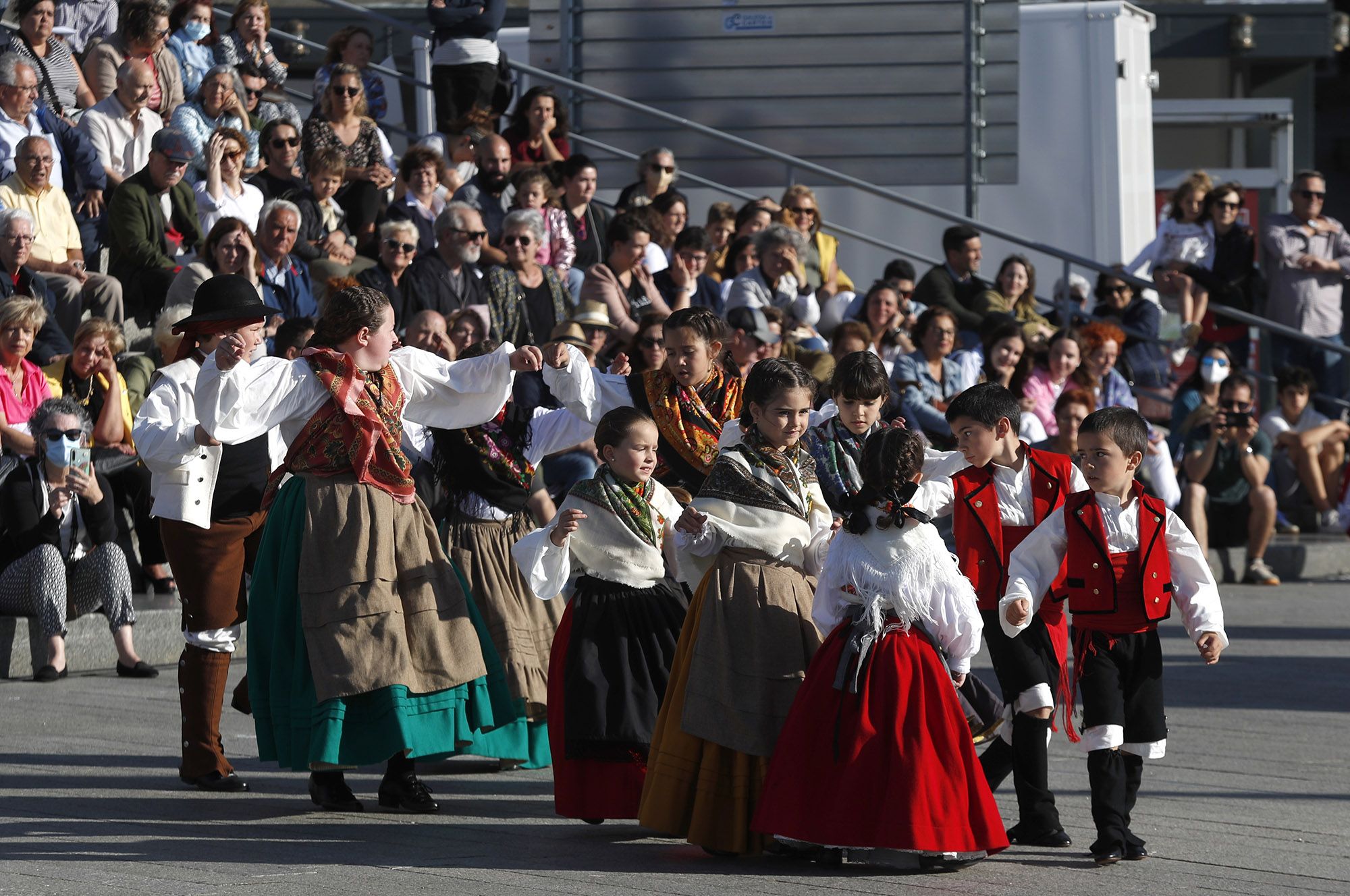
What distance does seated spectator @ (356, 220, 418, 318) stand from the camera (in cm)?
1096

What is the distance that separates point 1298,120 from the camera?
24.6 m

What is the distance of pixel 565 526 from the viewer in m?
6.25

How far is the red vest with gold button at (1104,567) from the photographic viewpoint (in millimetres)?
5918

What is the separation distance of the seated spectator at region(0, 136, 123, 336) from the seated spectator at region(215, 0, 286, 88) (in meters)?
2.62

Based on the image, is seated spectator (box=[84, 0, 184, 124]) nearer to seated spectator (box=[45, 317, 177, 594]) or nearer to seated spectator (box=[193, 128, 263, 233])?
seated spectator (box=[193, 128, 263, 233])

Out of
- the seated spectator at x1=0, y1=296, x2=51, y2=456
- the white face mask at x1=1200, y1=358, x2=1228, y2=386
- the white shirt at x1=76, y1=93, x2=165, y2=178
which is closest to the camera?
the seated spectator at x1=0, y1=296, x2=51, y2=456

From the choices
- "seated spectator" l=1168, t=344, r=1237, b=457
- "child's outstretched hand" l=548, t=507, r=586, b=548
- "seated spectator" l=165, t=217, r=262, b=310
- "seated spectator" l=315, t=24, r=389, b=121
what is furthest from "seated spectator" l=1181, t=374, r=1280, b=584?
"child's outstretched hand" l=548, t=507, r=586, b=548

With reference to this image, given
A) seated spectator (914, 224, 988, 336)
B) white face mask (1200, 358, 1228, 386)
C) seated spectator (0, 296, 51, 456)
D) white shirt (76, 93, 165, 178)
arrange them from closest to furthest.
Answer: seated spectator (0, 296, 51, 456) → white shirt (76, 93, 165, 178) → seated spectator (914, 224, 988, 336) → white face mask (1200, 358, 1228, 386)

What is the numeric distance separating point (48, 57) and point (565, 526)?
24.8 feet

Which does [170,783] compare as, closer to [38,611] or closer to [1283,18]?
[38,611]

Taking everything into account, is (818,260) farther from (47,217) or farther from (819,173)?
(47,217)

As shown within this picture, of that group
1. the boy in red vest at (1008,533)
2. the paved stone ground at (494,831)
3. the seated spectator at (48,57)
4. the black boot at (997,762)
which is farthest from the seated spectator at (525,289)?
the black boot at (997,762)

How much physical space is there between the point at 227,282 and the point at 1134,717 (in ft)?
10.7

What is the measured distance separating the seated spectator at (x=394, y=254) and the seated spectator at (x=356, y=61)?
8.16 ft
